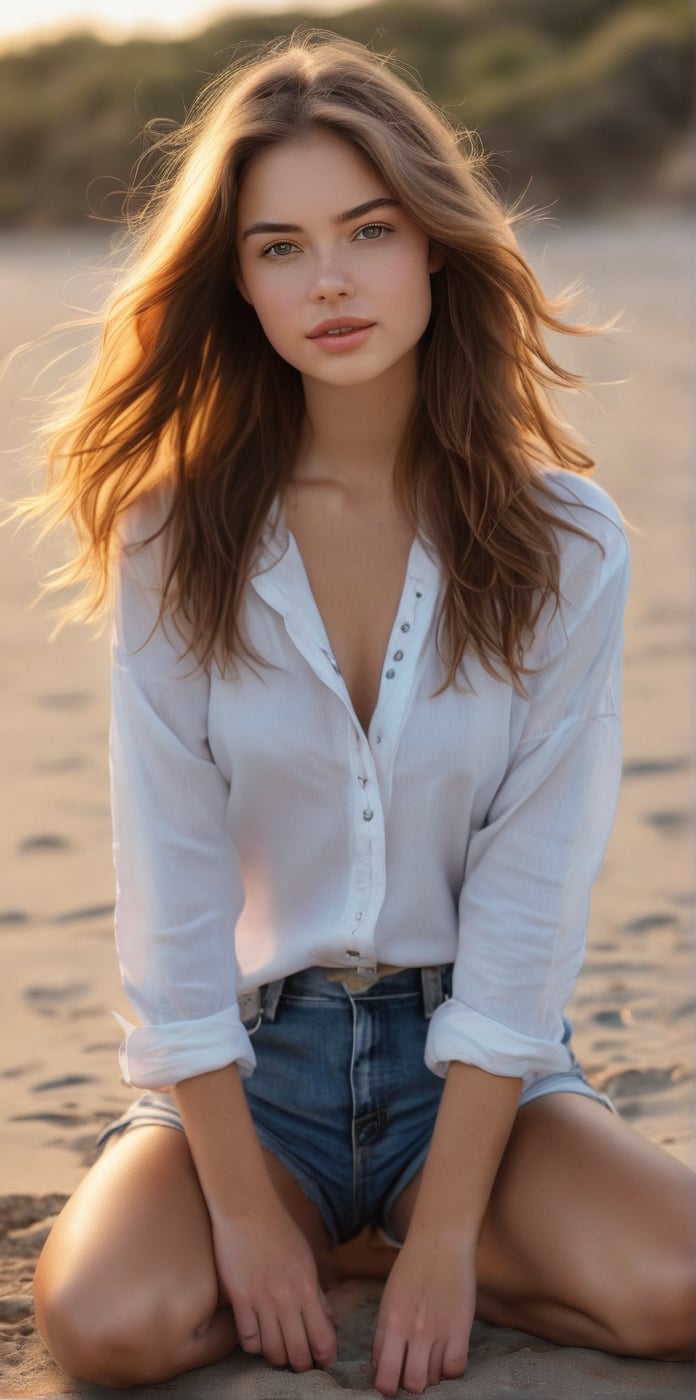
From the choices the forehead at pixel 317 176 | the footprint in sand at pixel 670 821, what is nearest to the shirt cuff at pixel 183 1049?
the forehead at pixel 317 176

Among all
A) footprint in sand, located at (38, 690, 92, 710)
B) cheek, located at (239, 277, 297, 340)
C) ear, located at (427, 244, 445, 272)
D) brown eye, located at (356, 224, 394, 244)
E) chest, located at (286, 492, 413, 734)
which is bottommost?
footprint in sand, located at (38, 690, 92, 710)

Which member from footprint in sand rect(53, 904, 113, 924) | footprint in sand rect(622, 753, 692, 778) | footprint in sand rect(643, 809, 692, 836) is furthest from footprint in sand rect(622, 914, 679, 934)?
footprint in sand rect(53, 904, 113, 924)

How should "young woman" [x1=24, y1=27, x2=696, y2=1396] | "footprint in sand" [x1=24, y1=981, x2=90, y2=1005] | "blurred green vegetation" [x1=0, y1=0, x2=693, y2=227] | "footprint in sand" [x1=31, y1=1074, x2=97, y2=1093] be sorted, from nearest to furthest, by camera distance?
"young woman" [x1=24, y1=27, x2=696, y2=1396] < "footprint in sand" [x1=31, y1=1074, x2=97, y2=1093] < "footprint in sand" [x1=24, y1=981, x2=90, y2=1005] < "blurred green vegetation" [x1=0, y1=0, x2=693, y2=227]

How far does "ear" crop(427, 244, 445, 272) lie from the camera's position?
246cm

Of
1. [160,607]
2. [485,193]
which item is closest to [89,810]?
[160,607]

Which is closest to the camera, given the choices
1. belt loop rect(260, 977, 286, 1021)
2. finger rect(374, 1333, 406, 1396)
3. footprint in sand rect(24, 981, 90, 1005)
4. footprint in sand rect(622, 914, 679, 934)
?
finger rect(374, 1333, 406, 1396)

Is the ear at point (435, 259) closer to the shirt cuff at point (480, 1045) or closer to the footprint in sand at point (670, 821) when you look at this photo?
the shirt cuff at point (480, 1045)

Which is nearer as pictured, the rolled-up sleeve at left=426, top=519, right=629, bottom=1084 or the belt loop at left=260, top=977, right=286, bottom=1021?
the rolled-up sleeve at left=426, top=519, right=629, bottom=1084

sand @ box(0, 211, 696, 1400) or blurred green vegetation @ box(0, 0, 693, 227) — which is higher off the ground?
blurred green vegetation @ box(0, 0, 693, 227)

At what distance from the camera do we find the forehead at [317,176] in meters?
2.35

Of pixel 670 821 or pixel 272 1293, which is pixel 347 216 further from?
pixel 670 821

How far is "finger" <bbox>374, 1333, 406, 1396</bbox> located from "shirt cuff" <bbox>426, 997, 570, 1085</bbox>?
36 centimetres

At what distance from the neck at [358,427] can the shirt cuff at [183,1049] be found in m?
0.81

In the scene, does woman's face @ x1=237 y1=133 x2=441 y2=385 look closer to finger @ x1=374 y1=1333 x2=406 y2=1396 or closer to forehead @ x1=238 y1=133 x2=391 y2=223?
forehead @ x1=238 y1=133 x2=391 y2=223
